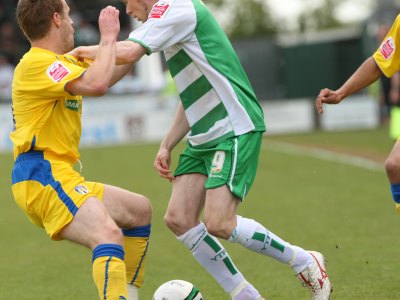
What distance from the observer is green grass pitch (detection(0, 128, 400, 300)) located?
697cm

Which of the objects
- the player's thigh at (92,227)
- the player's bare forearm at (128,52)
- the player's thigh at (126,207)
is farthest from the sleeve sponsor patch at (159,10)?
the player's thigh at (92,227)

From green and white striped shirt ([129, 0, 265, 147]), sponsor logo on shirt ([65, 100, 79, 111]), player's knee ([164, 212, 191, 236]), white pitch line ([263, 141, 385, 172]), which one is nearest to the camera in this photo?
sponsor logo on shirt ([65, 100, 79, 111])

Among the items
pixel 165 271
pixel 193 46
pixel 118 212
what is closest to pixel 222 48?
pixel 193 46

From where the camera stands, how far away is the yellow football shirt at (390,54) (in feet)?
21.8

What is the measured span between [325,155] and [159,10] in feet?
41.6

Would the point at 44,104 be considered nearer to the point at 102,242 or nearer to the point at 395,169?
the point at 102,242

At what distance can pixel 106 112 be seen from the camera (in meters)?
25.0

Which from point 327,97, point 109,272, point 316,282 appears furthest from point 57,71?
point 327,97

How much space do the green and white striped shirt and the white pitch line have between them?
30.0ft

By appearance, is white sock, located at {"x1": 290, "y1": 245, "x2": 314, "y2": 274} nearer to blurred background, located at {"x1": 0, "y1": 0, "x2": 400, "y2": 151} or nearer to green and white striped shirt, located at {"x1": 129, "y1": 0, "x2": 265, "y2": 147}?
green and white striped shirt, located at {"x1": 129, "y1": 0, "x2": 265, "y2": 147}

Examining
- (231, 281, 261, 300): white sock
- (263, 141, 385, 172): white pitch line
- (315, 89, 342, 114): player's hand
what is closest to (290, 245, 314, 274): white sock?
(231, 281, 261, 300): white sock

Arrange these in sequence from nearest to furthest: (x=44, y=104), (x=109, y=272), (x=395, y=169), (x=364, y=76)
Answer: (x=109, y=272) → (x=44, y=104) → (x=395, y=169) → (x=364, y=76)

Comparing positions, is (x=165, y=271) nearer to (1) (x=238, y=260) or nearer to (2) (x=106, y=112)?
(1) (x=238, y=260)

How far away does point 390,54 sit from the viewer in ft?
22.0
